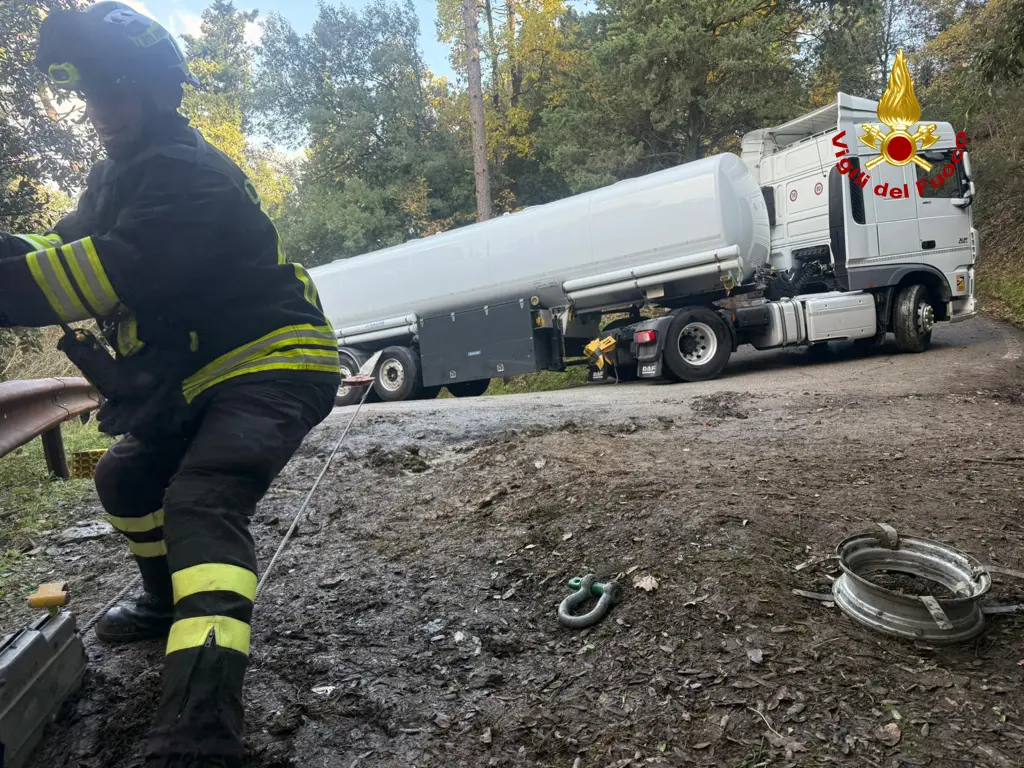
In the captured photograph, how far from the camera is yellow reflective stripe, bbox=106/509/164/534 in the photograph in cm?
Answer: 221

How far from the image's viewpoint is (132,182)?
71.0 inches

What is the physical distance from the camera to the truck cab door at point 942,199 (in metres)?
10.3

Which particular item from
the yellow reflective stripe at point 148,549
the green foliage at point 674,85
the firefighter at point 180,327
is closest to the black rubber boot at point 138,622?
the yellow reflective stripe at point 148,549

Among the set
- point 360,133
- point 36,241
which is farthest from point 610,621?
point 360,133

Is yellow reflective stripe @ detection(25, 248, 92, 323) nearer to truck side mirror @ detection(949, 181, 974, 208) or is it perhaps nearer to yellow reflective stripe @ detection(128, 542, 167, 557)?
yellow reflective stripe @ detection(128, 542, 167, 557)

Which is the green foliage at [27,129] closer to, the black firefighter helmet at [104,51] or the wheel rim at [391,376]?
the black firefighter helmet at [104,51]

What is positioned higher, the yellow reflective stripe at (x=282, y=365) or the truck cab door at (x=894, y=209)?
the truck cab door at (x=894, y=209)

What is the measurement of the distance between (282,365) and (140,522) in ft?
2.65

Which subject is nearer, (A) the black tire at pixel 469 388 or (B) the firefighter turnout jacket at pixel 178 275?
(B) the firefighter turnout jacket at pixel 178 275

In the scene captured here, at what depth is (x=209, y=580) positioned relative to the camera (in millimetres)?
1617

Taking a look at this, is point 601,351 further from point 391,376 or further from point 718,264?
point 391,376

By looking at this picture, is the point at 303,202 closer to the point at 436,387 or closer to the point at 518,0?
the point at 518,0

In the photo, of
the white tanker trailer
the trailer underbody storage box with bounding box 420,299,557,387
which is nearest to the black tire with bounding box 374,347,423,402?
the trailer underbody storage box with bounding box 420,299,557,387

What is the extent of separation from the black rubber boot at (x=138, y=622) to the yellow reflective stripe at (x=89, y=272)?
1.16 m
